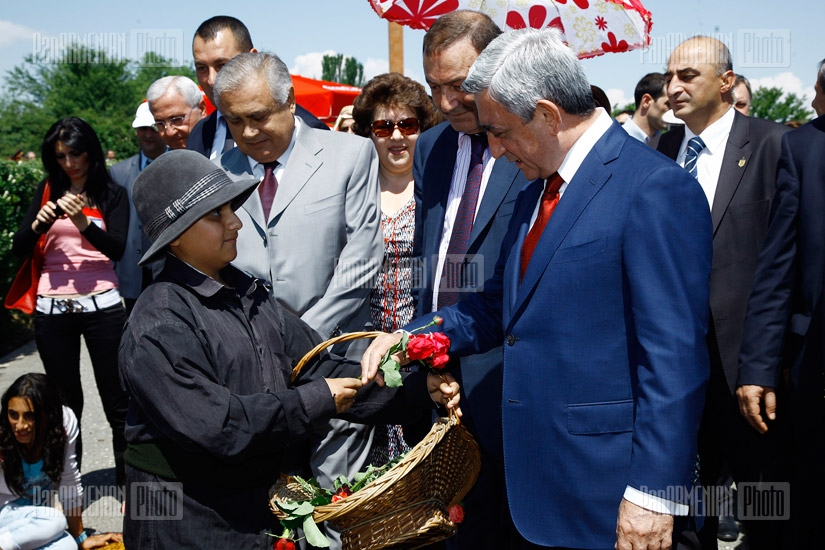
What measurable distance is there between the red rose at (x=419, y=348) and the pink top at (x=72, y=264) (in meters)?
3.24

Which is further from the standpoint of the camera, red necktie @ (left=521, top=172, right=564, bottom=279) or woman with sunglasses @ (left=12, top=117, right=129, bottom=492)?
woman with sunglasses @ (left=12, top=117, right=129, bottom=492)

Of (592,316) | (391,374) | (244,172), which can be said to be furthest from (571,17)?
(592,316)

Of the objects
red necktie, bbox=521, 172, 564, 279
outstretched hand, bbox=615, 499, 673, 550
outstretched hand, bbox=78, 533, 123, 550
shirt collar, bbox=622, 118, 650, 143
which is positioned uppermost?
shirt collar, bbox=622, 118, 650, 143

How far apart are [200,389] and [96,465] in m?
4.32

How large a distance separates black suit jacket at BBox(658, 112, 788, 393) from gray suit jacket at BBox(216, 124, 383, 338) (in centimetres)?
162

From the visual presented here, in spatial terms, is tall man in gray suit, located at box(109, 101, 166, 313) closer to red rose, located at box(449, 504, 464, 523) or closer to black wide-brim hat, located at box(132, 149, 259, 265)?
black wide-brim hat, located at box(132, 149, 259, 265)

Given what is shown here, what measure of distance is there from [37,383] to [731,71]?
421 cm


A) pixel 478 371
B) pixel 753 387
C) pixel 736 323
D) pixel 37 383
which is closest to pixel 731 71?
pixel 736 323

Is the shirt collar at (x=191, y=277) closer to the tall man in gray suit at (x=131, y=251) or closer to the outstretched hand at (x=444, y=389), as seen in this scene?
the outstretched hand at (x=444, y=389)

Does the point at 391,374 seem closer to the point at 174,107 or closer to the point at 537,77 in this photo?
the point at 537,77

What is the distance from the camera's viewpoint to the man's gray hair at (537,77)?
7.59 feet

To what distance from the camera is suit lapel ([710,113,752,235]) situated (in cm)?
382

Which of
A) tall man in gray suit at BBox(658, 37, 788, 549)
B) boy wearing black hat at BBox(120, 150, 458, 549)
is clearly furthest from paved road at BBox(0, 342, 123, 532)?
tall man in gray suit at BBox(658, 37, 788, 549)

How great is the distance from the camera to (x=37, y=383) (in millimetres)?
4594
